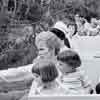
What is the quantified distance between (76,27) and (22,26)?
1.61ft

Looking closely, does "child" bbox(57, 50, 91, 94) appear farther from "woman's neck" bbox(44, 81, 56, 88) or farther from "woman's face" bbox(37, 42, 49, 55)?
"woman's face" bbox(37, 42, 49, 55)

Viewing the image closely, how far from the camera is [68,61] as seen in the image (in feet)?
4.48

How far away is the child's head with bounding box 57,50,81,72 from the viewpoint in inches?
53.5

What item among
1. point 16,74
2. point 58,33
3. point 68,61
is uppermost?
point 58,33

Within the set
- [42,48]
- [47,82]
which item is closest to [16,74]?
[42,48]

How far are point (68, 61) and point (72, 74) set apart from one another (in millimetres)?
96

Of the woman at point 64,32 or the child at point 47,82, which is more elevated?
the woman at point 64,32

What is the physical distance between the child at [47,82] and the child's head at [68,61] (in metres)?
0.10

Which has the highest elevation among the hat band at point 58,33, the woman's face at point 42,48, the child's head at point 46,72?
the hat band at point 58,33

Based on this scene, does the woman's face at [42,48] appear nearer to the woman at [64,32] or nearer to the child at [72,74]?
the woman at [64,32]

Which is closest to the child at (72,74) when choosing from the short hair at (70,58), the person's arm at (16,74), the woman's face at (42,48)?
the short hair at (70,58)

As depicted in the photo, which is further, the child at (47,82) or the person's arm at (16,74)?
the person's arm at (16,74)

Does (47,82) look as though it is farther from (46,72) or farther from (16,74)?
(16,74)

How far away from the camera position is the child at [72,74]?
131 centimetres
